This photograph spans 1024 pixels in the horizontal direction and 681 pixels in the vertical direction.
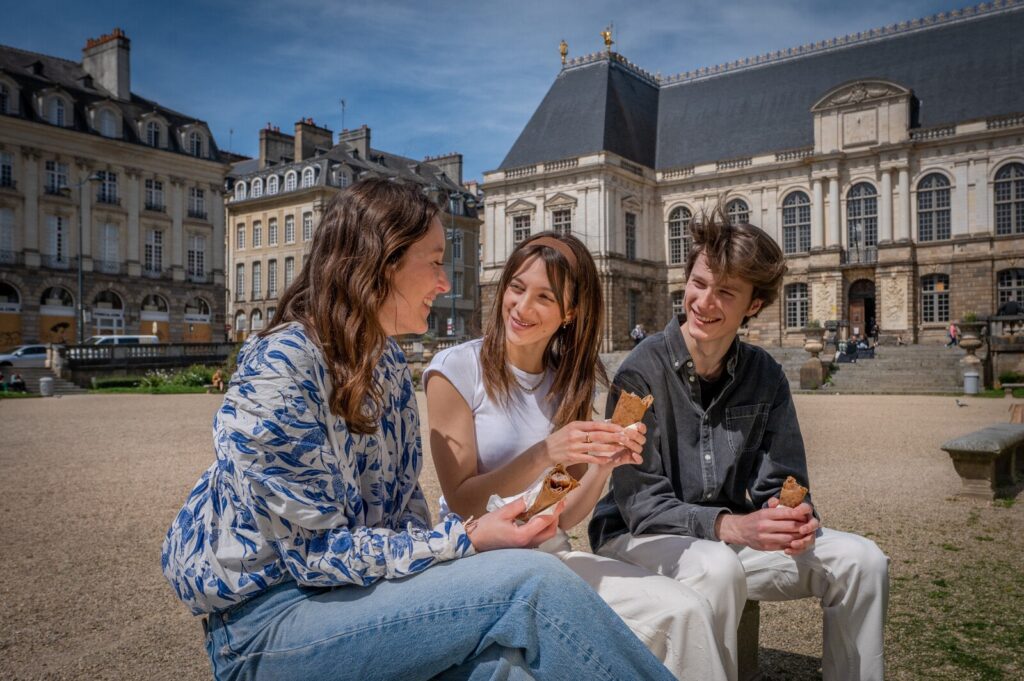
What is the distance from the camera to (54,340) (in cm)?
3256

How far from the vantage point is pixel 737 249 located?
8.00 feet

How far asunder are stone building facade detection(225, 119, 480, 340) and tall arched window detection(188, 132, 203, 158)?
4307 millimetres

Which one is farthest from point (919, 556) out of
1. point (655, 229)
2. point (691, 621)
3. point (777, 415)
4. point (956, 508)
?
point (655, 229)

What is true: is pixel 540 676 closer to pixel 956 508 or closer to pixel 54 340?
pixel 956 508

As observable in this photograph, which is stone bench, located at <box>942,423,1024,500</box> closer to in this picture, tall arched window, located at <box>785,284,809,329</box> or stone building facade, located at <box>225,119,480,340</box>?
tall arched window, located at <box>785,284,809,329</box>

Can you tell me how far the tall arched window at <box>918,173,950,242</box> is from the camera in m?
30.7

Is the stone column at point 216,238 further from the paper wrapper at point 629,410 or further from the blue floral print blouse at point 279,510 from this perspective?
the blue floral print blouse at point 279,510

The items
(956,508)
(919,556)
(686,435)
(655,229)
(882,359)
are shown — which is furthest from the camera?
(655,229)

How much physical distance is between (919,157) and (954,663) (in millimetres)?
32626

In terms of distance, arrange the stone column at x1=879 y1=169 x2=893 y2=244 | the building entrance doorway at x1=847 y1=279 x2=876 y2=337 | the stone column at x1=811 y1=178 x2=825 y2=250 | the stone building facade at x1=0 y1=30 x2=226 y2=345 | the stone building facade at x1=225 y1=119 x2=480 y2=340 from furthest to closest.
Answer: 1. the stone building facade at x1=225 y1=119 x2=480 y2=340
2. the stone column at x1=811 y1=178 x2=825 y2=250
3. the stone building facade at x1=0 y1=30 x2=226 y2=345
4. the building entrance doorway at x1=847 y1=279 x2=876 y2=337
5. the stone column at x1=879 y1=169 x2=893 y2=244

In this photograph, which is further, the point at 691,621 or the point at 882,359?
the point at 882,359

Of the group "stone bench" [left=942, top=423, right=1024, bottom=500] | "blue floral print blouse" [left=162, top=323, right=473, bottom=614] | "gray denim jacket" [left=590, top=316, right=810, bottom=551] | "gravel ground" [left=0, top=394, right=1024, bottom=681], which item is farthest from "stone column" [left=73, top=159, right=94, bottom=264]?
"blue floral print blouse" [left=162, top=323, right=473, bottom=614]

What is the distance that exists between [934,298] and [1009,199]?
4.38 metres

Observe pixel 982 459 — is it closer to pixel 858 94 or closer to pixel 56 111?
pixel 858 94
